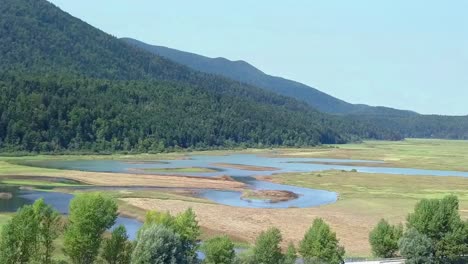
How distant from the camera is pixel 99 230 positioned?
53062 mm

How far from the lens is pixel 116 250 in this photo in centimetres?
5325

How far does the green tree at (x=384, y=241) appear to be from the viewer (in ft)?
207

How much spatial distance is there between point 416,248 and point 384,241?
4.60 meters

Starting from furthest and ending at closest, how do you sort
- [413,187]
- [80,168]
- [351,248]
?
[80,168] → [413,187] → [351,248]

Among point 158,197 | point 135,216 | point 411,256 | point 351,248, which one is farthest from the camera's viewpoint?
point 158,197

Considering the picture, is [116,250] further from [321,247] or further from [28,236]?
[321,247]

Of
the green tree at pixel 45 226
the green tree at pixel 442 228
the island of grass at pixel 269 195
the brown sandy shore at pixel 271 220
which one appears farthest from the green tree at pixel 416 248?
the island of grass at pixel 269 195

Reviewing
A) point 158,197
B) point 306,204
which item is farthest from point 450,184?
point 158,197

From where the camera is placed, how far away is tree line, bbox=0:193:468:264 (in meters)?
50.0

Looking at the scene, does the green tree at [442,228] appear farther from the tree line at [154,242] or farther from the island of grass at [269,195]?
the island of grass at [269,195]

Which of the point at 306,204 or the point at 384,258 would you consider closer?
the point at 384,258

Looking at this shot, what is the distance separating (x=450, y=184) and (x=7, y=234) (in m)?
116

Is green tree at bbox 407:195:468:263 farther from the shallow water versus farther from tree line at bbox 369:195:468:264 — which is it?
the shallow water

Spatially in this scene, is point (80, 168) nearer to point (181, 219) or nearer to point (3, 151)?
point (3, 151)
